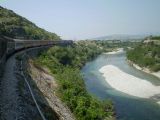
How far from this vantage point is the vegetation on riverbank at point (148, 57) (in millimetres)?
101506

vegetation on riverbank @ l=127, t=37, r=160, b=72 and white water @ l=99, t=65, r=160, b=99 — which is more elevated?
vegetation on riverbank @ l=127, t=37, r=160, b=72

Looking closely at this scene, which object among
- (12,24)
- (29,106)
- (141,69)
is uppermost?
(12,24)

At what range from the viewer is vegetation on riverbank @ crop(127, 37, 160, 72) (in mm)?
101506

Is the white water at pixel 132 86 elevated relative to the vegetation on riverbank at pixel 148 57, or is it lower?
lower

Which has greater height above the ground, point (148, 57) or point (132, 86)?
point (148, 57)

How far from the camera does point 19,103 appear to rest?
69.8ft

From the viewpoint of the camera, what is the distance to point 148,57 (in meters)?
116

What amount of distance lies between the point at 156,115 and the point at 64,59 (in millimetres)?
49960

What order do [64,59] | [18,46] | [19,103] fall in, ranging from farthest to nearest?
[64,59], [18,46], [19,103]

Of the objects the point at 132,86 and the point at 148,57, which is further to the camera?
the point at 148,57

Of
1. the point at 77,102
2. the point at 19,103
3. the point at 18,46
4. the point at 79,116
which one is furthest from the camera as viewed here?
the point at 18,46

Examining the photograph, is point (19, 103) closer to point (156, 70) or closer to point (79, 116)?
point (79, 116)

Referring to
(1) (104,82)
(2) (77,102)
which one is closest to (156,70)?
(1) (104,82)

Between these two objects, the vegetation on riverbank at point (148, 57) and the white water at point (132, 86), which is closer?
the white water at point (132, 86)
